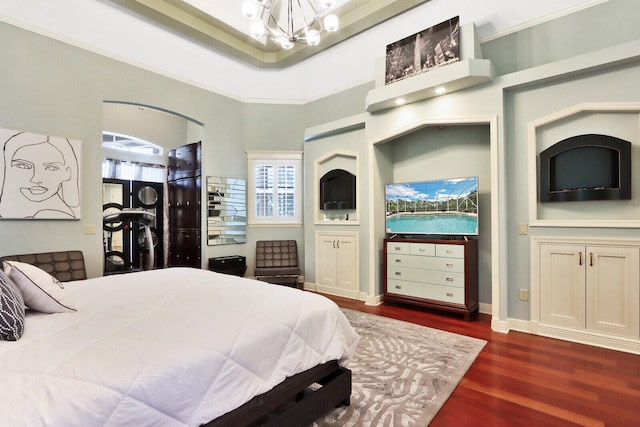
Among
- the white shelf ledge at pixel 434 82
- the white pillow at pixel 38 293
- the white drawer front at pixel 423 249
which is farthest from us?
the white drawer front at pixel 423 249

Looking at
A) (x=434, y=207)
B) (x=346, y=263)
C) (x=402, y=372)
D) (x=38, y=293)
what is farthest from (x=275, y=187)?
(x=38, y=293)

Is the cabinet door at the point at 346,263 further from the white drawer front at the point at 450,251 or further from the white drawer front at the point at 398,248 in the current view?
the white drawer front at the point at 450,251

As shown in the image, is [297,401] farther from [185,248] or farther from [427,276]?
[185,248]

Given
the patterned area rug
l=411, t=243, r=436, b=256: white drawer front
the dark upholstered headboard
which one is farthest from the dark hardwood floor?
the dark upholstered headboard

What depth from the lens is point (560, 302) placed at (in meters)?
3.14

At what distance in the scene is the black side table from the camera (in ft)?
16.2

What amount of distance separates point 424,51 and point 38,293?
4.13 m

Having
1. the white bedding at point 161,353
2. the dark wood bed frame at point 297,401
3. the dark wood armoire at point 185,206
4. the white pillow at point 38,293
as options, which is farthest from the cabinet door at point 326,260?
the white pillow at point 38,293

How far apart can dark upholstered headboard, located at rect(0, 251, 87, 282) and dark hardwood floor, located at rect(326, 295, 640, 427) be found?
3766 millimetres

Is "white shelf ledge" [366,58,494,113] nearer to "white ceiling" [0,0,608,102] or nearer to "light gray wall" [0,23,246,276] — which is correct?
→ "white ceiling" [0,0,608,102]

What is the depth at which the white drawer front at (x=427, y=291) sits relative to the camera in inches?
146

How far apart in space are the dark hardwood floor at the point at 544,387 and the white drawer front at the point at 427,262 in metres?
0.82

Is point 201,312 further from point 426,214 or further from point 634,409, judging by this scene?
point 426,214

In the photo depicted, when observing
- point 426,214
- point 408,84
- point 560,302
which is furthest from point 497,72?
point 560,302
